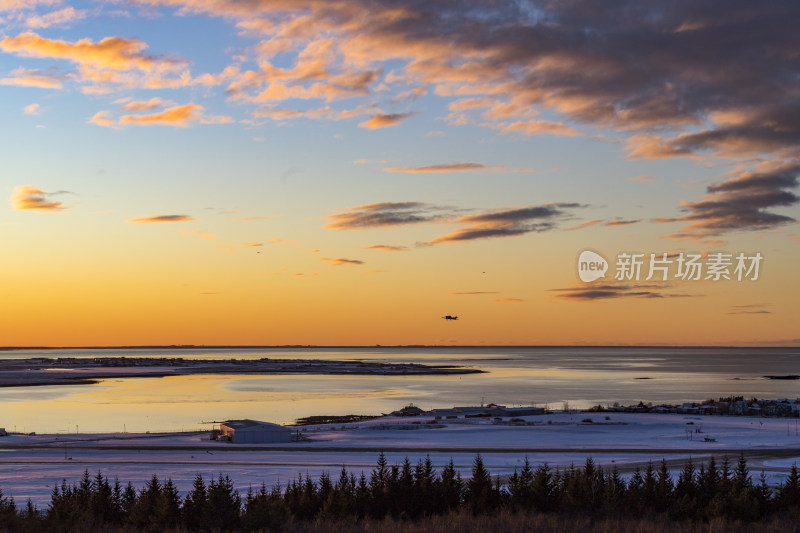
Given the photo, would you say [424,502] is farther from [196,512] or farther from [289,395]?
[289,395]

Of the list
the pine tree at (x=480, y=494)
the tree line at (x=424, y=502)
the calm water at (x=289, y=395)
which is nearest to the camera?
the tree line at (x=424, y=502)

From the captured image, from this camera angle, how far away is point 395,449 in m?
62.2

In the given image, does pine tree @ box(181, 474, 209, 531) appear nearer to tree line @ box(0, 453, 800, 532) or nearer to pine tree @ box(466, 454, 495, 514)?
tree line @ box(0, 453, 800, 532)

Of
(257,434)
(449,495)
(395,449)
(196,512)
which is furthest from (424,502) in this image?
(257,434)

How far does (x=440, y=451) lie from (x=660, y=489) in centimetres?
3096

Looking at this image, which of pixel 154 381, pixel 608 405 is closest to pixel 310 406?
pixel 608 405

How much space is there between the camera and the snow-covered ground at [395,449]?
49.9 m

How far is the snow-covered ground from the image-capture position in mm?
49906

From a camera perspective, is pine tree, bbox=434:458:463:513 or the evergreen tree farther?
pine tree, bbox=434:458:463:513

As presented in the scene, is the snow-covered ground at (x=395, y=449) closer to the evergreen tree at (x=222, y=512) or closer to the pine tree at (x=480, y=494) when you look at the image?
the evergreen tree at (x=222, y=512)

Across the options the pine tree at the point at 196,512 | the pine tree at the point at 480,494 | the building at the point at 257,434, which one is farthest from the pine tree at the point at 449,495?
the building at the point at 257,434

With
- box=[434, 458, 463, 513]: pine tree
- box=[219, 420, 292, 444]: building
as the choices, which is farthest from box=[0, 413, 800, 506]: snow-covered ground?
box=[434, 458, 463, 513]: pine tree

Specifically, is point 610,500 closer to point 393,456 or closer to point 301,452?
point 393,456

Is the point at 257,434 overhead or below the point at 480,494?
below
